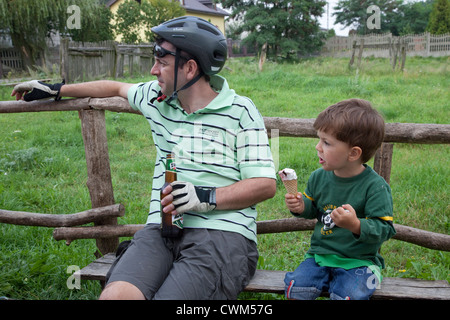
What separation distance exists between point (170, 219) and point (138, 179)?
11.3 feet

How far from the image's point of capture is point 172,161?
218cm

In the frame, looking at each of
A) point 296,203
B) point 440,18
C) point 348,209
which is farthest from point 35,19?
point 440,18

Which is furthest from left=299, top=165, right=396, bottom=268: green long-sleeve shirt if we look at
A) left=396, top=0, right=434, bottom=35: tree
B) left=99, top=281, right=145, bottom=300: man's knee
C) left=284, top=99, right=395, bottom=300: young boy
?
left=396, top=0, right=434, bottom=35: tree

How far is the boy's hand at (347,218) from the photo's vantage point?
1.99 meters

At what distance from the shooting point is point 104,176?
331 centimetres

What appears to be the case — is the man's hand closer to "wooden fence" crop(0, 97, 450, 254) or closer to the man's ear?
the man's ear

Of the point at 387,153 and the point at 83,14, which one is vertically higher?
the point at 83,14

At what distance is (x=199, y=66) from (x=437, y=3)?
30.7 metres

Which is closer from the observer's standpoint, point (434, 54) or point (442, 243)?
point (442, 243)

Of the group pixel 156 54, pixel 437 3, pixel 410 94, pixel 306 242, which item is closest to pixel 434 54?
pixel 437 3

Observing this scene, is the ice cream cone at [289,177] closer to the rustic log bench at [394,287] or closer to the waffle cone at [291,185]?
the waffle cone at [291,185]

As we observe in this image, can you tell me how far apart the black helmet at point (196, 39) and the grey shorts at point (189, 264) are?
908 mm

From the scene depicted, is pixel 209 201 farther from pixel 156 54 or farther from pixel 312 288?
pixel 156 54

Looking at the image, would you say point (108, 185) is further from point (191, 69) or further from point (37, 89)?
point (191, 69)
